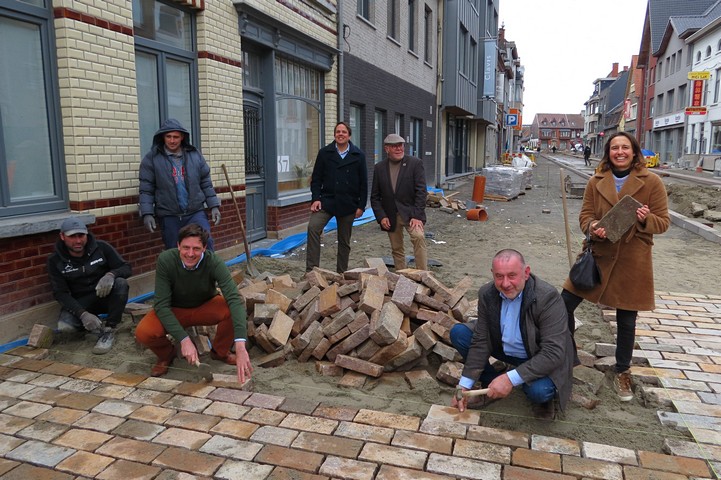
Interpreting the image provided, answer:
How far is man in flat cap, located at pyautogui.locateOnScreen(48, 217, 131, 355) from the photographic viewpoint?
464 cm

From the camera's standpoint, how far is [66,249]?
187 inches

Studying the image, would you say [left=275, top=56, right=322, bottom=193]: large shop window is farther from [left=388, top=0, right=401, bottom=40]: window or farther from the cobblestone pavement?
the cobblestone pavement

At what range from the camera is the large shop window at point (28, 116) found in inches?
188

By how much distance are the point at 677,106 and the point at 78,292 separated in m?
48.6

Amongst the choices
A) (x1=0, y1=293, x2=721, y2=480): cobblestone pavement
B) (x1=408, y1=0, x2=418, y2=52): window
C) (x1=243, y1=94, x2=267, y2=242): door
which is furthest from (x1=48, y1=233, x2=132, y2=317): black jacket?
(x1=408, y1=0, x2=418, y2=52): window

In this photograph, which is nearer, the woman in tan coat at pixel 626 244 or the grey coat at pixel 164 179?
the woman in tan coat at pixel 626 244

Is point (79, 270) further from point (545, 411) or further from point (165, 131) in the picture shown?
point (545, 411)

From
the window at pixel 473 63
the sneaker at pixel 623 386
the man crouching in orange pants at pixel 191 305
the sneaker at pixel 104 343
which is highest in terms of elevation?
the window at pixel 473 63

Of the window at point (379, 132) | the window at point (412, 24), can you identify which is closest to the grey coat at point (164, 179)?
the window at point (379, 132)

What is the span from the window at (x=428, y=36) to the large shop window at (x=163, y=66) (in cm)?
1297

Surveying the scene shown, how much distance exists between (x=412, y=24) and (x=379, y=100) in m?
4.43

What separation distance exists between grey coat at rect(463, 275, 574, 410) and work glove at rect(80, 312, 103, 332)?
10.2ft

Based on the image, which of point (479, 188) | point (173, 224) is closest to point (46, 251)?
point (173, 224)

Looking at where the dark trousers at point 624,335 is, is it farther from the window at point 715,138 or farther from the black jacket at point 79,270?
the window at point 715,138
